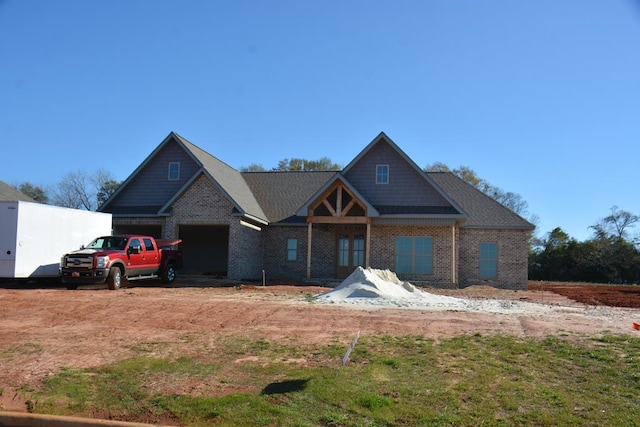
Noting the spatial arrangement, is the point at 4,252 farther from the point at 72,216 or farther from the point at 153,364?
the point at 153,364

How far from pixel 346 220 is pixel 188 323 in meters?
13.8

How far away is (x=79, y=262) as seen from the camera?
1905 centimetres

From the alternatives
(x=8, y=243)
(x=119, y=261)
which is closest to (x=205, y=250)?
(x=119, y=261)

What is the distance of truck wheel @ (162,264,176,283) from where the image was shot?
23.1 metres

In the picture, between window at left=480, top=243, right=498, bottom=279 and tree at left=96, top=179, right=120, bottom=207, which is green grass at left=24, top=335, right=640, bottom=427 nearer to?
window at left=480, top=243, right=498, bottom=279

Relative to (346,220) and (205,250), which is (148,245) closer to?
(346,220)

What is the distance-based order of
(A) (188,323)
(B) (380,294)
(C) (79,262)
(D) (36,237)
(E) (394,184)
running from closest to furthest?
(A) (188,323) < (B) (380,294) < (C) (79,262) < (D) (36,237) < (E) (394,184)

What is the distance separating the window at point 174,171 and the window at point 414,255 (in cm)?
1144

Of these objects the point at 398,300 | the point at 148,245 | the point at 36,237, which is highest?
the point at 36,237

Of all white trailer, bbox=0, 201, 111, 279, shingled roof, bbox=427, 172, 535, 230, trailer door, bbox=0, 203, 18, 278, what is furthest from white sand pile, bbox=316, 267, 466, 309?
trailer door, bbox=0, 203, 18, 278

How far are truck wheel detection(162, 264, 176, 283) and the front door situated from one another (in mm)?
8053

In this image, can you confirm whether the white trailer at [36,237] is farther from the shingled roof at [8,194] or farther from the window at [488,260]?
the window at [488,260]

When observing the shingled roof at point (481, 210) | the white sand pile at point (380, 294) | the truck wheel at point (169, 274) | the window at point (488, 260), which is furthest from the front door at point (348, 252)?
the truck wheel at point (169, 274)

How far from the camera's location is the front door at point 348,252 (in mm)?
27906
